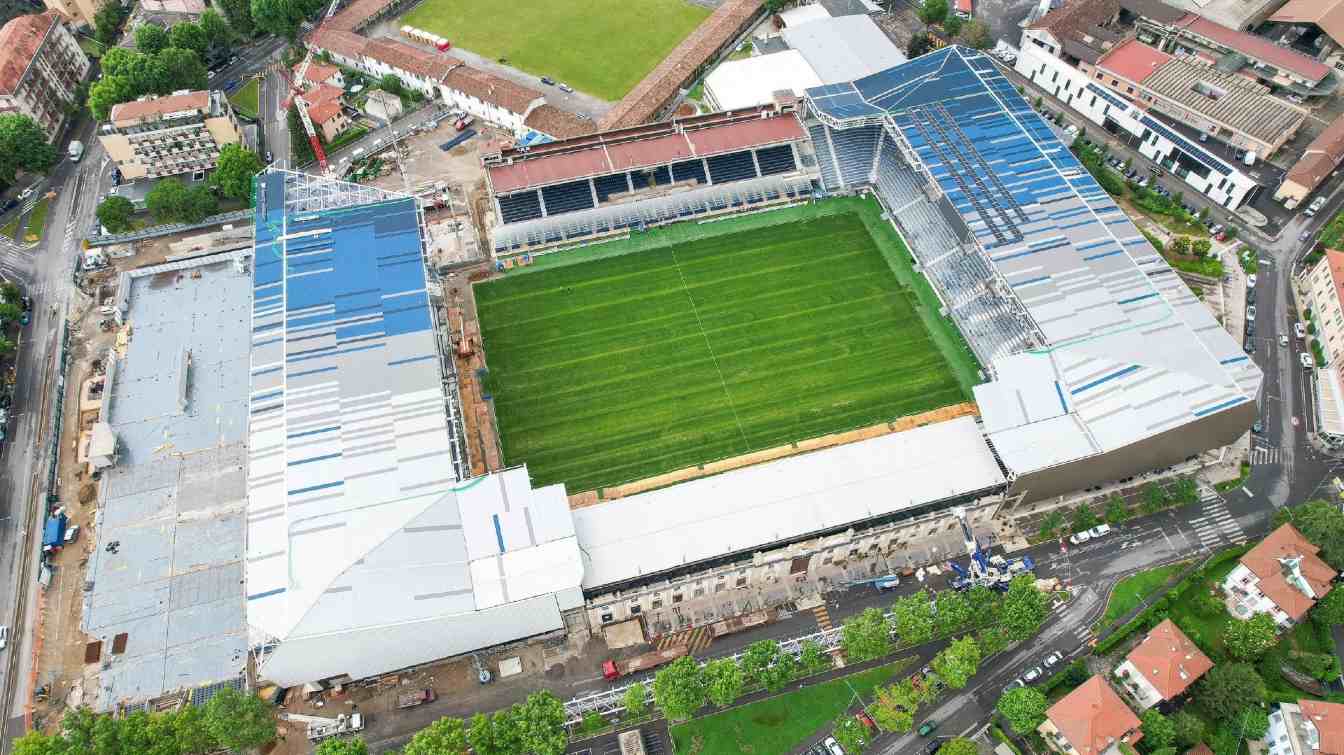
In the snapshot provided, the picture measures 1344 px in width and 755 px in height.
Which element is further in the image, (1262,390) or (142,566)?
(1262,390)

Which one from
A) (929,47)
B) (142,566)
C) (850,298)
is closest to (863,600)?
(850,298)

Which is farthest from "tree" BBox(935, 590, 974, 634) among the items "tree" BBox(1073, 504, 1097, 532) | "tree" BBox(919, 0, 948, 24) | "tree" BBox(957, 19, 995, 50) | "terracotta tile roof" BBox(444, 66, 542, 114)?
"tree" BBox(919, 0, 948, 24)

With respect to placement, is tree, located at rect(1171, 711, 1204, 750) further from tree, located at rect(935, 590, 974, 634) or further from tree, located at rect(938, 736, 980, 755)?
tree, located at rect(935, 590, 974, 634)

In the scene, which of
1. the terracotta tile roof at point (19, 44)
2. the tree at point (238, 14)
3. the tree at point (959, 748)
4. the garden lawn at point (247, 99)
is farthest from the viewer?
the tree at point (238, 14)

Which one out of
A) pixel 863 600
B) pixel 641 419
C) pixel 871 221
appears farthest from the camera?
pixel 871 221

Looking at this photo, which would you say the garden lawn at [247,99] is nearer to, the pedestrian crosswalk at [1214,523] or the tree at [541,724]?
the tree at [541,724]

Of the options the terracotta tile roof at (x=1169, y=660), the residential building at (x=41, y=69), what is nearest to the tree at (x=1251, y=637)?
the terracotta tile roof at (x=1169, y=660)

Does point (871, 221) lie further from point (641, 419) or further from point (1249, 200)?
point (1249, 200)

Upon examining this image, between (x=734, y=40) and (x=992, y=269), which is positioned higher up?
(x=734, y=40)
